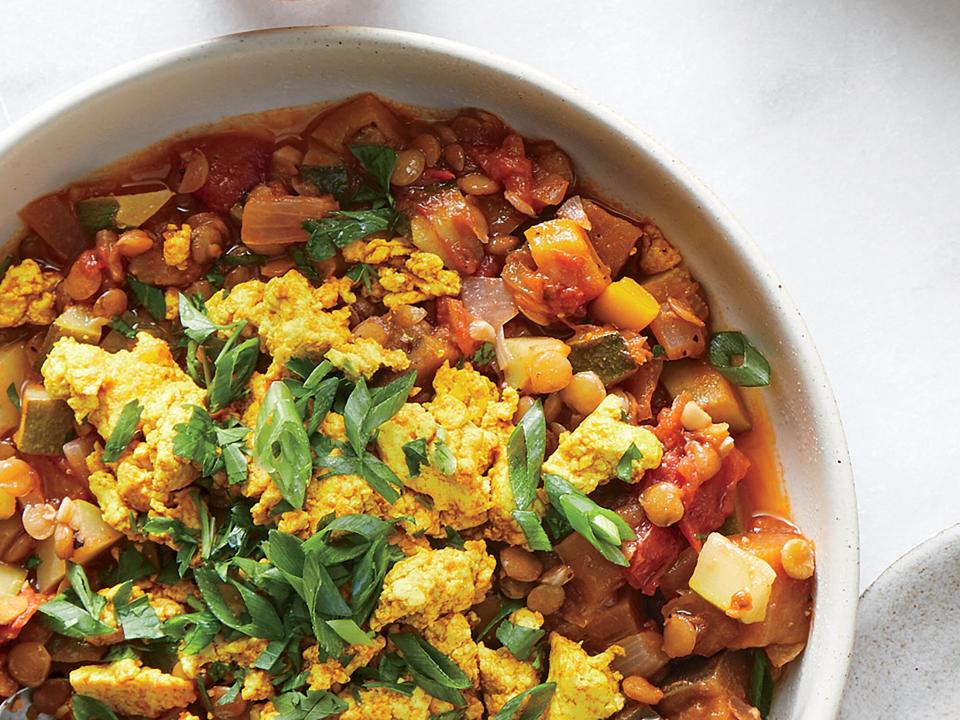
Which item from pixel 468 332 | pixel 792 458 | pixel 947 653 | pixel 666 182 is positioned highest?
pixel 666 182

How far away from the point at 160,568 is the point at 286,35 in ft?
6.28

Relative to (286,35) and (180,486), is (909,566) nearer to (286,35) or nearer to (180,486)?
(180,486)

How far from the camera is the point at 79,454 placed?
357 centimetres

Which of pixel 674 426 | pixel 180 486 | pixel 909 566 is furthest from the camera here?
pixel 909 566

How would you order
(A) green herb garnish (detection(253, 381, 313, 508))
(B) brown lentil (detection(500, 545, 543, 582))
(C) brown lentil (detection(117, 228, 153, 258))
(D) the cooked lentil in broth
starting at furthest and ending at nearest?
(C) brown lentil (detection(117, 228, 153, 258)) → (B) brown lentil (detection(500, 545, 543, 582)) → (D) the cooked lentil in broth → (A) green herb garnish (detection(253, 381, 313, 508))

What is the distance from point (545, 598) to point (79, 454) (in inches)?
68.7

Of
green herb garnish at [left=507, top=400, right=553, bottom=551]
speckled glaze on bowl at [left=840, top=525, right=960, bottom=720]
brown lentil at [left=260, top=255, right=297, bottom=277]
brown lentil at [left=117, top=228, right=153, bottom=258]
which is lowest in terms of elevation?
speckled glaze on bowl at [left=840, top=525, right=960, bottom=720]

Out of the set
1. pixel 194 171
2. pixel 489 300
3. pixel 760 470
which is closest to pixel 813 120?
pixel 760 470

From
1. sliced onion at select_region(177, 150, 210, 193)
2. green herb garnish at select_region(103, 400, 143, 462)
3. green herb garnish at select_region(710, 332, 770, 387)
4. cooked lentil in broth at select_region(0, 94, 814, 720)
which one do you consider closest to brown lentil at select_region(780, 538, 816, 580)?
cooked lentil in broth at select_region(0, 94, 814, 720)

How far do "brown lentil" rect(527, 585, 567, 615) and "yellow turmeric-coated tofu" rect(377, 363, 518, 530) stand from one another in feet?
1.04

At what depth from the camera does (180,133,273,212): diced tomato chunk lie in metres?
3.66

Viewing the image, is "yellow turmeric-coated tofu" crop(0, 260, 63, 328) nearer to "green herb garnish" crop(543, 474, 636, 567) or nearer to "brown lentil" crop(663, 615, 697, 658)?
"green herb garnish" crop(543, 474, 636, 567)

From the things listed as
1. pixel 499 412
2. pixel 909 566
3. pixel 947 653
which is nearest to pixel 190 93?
pixel 499 412

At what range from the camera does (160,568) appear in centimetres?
355
